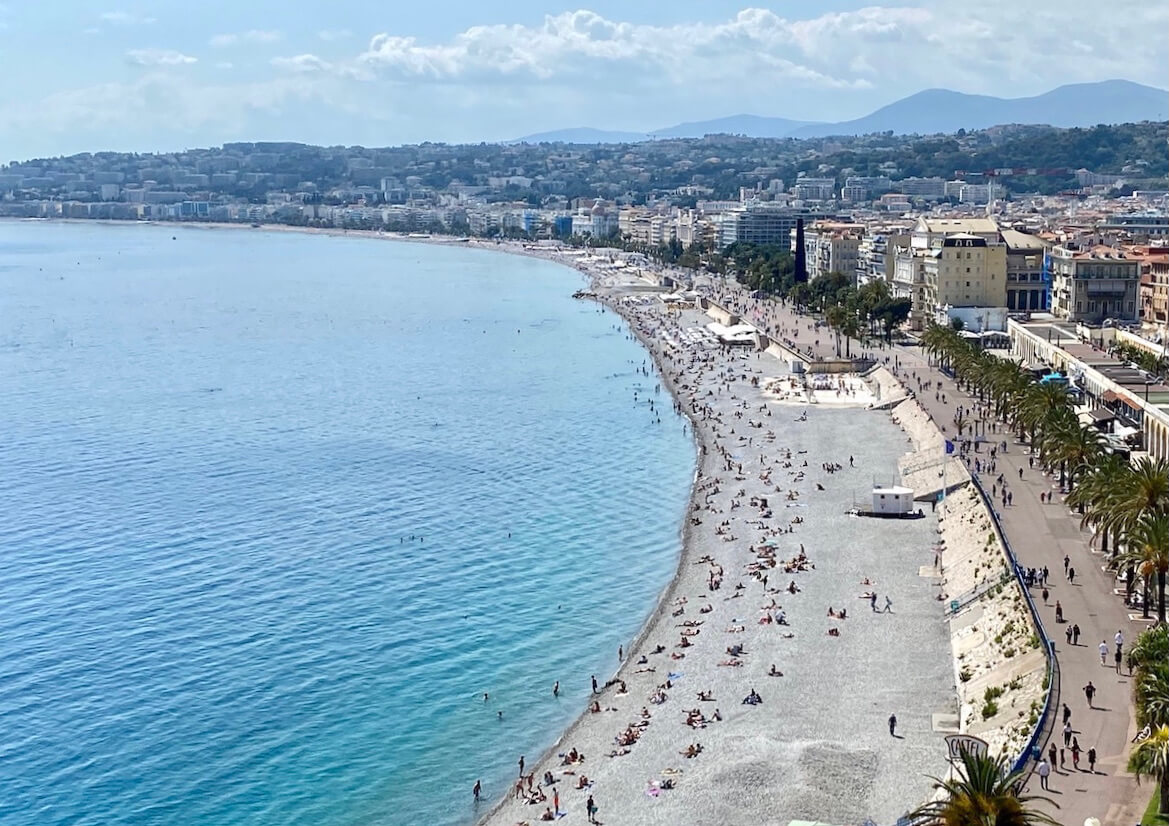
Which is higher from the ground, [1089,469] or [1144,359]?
[1144,359]

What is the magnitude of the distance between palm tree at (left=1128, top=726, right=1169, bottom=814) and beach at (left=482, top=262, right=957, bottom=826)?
4.47 m

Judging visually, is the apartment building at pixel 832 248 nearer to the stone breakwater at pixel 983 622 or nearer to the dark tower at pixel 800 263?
the dark tower at pixel 800 263

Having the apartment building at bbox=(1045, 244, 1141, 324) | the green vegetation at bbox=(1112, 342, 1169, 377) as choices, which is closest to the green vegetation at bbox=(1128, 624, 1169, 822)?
the green vegetation at bbox=(1112, 342, 1169, 377)

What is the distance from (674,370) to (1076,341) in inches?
882

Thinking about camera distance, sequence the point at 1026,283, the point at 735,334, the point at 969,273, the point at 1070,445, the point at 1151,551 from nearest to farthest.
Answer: the point at 1151,551 < the point at 1070,445 < the point at 969,273 < the point at 1026,283 < the point at 735,334

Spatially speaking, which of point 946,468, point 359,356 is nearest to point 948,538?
point 946,468

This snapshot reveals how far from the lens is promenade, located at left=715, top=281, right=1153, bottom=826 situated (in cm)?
1978

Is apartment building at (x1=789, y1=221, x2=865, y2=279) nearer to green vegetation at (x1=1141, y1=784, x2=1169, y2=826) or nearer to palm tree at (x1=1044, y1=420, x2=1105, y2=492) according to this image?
palm tree at (x1=1044, y1=420, x2=1105, y2=492)

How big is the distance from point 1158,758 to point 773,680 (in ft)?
35.6

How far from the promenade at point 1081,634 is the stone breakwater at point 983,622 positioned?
0.43 meters

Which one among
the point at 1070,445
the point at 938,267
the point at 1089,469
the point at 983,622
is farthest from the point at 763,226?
the point at 983,622

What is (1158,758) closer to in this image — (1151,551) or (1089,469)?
(1151,551)

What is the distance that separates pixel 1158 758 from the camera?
18.2 m

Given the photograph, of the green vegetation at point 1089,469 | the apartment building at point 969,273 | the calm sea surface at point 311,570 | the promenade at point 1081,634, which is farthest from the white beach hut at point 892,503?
the apartment building at point 969,273
